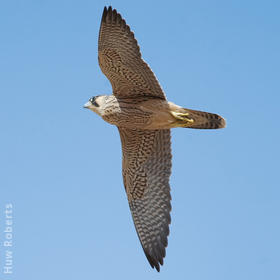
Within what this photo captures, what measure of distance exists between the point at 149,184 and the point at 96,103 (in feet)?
6.37

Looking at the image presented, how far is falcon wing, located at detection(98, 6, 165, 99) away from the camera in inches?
346

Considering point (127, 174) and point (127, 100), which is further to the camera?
point (127, 174)

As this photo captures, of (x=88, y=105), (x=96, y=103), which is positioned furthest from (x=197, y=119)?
(x=88, y=105)

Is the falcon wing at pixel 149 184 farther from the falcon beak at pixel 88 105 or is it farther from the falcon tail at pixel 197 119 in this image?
the falcon beak at pixel 88 105

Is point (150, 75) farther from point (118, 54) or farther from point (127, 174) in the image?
point (127, 174)

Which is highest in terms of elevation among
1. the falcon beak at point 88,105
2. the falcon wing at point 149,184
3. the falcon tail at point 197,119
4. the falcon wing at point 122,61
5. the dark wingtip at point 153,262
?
the falcon wing at point 122,61

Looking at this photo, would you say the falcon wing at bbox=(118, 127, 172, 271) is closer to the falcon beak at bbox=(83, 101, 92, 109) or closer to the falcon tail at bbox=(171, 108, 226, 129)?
the falcon tail at bbox=(171, 108, 226, 129)

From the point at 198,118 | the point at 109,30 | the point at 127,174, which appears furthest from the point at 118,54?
the point at 127,174

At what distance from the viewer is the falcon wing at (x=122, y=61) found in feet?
28.8

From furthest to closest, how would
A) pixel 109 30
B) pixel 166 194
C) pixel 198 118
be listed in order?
1. pixel 166 194
2. pixel 198 118
3. pixel 109 30

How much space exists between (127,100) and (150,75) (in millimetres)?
732

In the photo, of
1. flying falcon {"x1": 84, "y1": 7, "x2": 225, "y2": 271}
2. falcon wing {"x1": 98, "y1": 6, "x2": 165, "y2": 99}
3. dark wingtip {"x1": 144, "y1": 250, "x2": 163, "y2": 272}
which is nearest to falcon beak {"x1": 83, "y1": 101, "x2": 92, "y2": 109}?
flying falcon {"x1": 84, "y1": 7, "x2": 225, "y2": 271}

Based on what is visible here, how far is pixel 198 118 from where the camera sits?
9.43 metres

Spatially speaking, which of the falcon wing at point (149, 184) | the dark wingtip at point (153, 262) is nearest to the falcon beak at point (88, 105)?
the falcon wing at point (149, 184)
